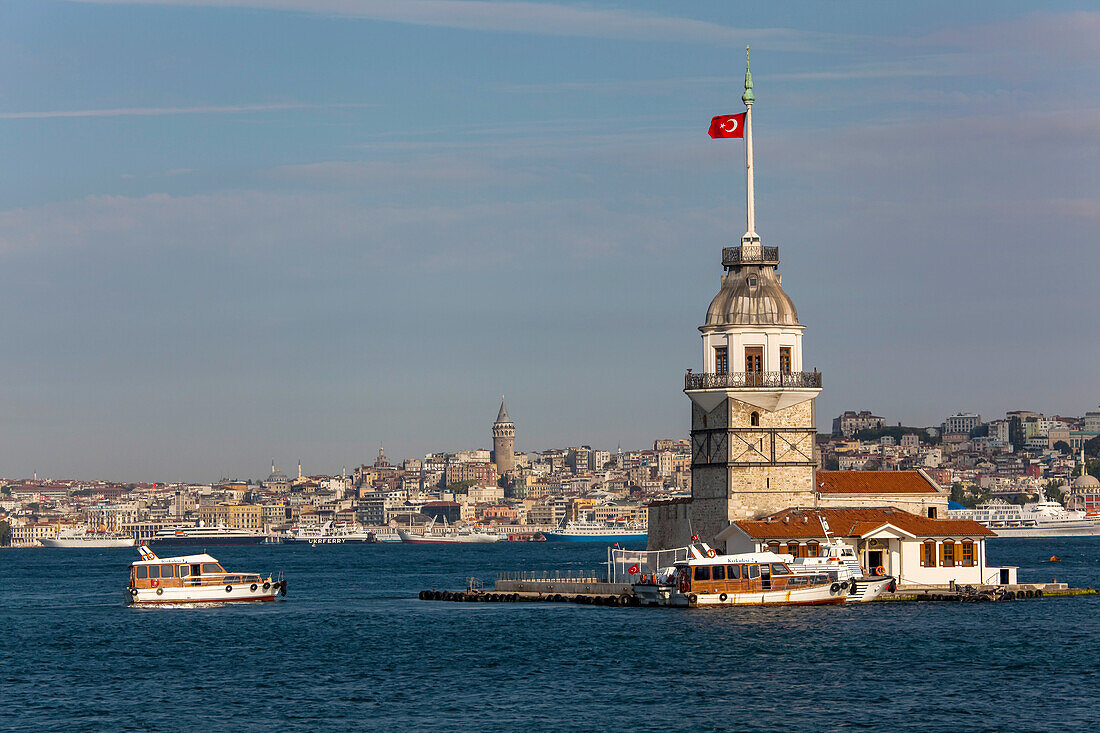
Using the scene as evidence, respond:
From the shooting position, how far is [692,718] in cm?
4159

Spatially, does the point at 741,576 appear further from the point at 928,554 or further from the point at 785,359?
the point at 785,359

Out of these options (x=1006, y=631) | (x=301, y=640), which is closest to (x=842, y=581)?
(x=1006, y=631)

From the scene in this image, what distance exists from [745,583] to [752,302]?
39.8 feet

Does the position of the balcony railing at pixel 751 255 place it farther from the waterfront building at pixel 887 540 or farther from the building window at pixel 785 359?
the waterfront building at pixel 887 540

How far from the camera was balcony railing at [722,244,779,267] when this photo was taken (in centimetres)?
7244

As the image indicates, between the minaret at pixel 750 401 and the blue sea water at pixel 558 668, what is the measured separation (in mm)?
6162

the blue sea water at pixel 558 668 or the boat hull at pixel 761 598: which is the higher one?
the boat hull at pixel 761 598

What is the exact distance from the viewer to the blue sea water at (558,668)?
42.0m

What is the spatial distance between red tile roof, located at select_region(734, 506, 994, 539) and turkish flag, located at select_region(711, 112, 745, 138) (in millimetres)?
15694

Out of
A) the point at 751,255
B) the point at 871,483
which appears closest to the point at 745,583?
the point at 871,483

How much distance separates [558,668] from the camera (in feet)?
167

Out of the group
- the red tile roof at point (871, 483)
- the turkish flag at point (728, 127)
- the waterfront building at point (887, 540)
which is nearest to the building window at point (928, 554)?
the waterfront building at point (887, 540)

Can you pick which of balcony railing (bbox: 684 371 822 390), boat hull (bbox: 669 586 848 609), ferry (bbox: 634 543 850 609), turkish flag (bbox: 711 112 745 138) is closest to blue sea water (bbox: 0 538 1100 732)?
boat hull (bbox: 669 586 848 609)

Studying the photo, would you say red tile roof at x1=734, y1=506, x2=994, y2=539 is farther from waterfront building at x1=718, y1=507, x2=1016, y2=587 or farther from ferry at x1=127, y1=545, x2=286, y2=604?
ferry at x1=127, y1=545, x2=286, y2=604
